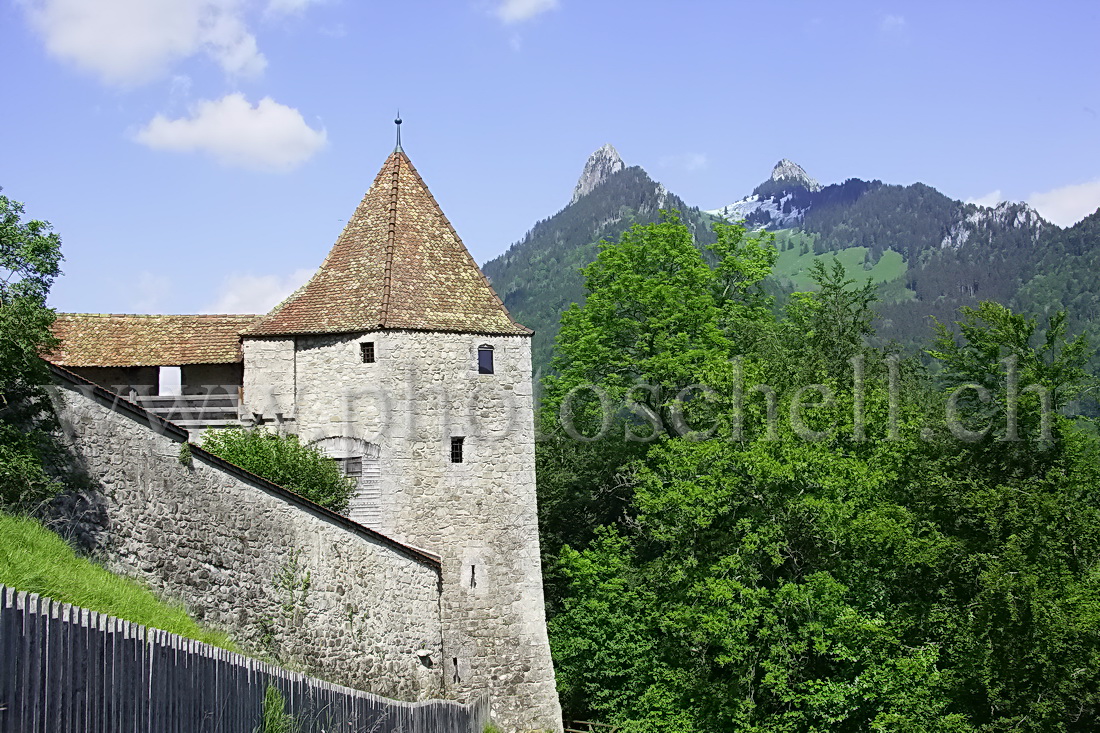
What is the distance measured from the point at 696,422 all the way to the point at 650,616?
4495 mm

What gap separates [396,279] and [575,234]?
118161 millimetres

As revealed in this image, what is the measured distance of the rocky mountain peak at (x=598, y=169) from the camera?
530 ft

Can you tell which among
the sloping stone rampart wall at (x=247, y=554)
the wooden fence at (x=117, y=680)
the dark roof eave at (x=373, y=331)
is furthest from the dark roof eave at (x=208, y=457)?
the wooden fence at (x=117, y=680)

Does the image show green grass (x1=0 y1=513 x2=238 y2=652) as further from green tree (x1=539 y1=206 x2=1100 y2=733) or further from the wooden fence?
green tree (x1=539 y1=206 x2=1100 y2=733)

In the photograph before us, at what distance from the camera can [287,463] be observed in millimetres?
21109

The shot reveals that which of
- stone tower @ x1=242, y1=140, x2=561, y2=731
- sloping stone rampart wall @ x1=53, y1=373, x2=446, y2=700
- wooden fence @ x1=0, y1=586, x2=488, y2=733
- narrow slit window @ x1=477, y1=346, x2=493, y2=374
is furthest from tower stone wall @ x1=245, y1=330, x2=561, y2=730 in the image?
wooden fence @ x1=0, y1=586, x2=488, y2=733

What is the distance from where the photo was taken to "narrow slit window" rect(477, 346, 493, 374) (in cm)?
2312

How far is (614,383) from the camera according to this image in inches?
1183

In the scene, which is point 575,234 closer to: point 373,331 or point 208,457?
point 373,331

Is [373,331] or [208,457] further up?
[373,331]

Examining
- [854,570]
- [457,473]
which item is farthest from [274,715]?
[854,570]

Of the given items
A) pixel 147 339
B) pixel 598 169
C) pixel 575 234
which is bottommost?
pixel 147 339

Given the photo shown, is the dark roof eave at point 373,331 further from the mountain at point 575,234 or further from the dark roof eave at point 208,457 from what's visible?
the mountain at point 575,234

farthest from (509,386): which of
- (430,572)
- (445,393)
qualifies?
(430,572)
